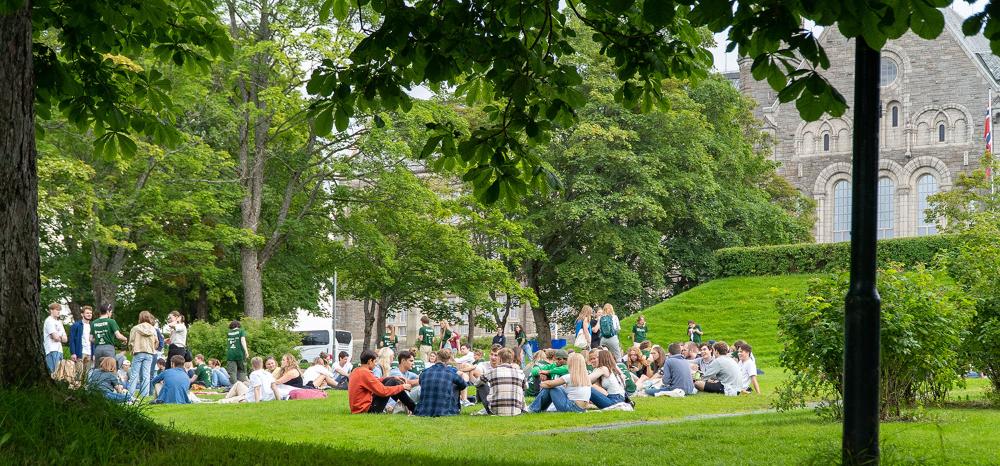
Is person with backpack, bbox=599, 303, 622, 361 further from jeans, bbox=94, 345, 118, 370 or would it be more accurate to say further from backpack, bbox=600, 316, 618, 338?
jeans, bbox=94, 345, 118, 370

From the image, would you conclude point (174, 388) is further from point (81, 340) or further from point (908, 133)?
point (908, 133)

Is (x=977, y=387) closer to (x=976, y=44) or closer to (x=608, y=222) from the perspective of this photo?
(x=608, y=222)

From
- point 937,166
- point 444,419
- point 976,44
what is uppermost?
point 976,44

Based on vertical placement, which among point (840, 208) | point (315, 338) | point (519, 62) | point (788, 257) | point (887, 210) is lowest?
point (315, 338)

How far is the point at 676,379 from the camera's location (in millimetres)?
20797

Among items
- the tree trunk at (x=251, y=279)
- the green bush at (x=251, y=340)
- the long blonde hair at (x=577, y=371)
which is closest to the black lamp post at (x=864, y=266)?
the long blonde hair at (x=577, y=371)

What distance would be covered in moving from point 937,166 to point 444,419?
59.5 metres

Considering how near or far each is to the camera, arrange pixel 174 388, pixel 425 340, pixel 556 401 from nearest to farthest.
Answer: pixel 556 401, pixel 174 388, pixel 425 340

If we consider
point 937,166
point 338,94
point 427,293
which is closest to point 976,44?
point 937,166

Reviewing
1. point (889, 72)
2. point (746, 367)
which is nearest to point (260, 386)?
point (746, 367)

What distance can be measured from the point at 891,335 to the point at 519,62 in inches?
214

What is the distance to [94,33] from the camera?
9.15 m

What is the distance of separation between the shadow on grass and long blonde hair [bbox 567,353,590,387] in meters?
9.00

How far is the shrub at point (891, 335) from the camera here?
11.8 metres
